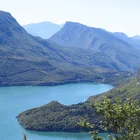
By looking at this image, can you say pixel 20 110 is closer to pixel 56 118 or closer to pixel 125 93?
pixel 56 118

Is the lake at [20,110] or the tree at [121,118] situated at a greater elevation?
the tree at [121,118]

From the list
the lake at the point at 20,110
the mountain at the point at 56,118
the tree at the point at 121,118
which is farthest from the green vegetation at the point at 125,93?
the tree at the point at 121,118

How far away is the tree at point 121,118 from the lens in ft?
58.2

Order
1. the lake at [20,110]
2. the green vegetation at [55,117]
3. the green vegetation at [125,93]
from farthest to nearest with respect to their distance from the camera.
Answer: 1. the green vegetation at [125,93]
2. the green vegetation at [55,117]
3. the lake at [20,110]

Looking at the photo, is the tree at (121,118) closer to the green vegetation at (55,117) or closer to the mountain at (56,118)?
the mountain at (56,118)

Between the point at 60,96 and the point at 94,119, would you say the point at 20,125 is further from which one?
the point at 60,96

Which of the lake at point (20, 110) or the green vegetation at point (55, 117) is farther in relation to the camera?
the green vegetation at point (55, 117)

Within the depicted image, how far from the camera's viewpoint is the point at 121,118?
17719 millimetres

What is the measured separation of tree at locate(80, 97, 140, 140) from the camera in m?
17.8

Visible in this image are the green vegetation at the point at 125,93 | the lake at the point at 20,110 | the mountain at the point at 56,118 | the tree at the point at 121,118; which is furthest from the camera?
the green vegetation at the point at 125,93

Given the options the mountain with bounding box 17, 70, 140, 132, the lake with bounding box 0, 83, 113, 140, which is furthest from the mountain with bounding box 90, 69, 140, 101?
the mountain with bounding box 17, 70, 140, 132

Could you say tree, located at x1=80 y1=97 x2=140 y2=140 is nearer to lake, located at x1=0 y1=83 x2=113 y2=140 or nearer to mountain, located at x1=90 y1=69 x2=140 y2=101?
lake, located at x1=0 y1=83 x2=113 y2=140

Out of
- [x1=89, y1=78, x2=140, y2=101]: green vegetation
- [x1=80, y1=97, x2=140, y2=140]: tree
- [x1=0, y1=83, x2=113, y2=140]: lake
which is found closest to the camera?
[x1=80, y1=97, x2=140, y2=140]: tree

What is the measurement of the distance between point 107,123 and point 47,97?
171955 mm
